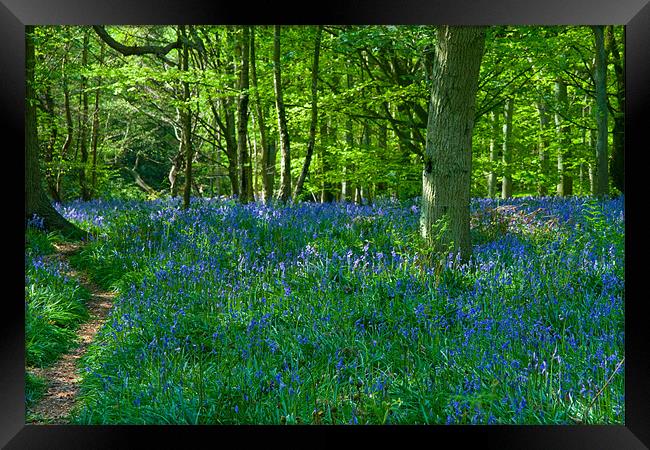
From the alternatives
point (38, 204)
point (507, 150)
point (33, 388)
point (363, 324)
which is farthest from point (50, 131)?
point (507, 150)

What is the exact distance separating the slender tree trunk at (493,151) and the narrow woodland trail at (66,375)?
16.6ft

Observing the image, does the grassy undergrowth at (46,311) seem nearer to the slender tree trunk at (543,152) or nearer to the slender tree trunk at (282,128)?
the slender tree trunk at (282,128)

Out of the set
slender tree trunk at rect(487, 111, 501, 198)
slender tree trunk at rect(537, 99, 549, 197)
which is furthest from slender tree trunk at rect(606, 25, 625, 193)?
slender tree trunk at rect(487, 111, 501, 198)

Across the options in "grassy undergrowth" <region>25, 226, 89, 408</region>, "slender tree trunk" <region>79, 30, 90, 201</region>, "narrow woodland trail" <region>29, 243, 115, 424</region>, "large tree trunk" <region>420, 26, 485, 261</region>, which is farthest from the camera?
"slender tree trunk" <region>79, 30, 90, 201</region>

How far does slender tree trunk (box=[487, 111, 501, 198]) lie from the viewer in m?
7.14

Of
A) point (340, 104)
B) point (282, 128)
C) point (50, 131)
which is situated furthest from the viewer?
point (282, 128)

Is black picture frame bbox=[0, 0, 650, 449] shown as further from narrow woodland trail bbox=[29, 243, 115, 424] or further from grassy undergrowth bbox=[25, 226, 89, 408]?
grassy undergrowth bbox=[25, 226, 89, 408]

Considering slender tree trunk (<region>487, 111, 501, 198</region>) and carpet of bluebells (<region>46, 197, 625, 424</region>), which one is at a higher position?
slender tree trunk (<region>487, 111, 501, 198</region>)

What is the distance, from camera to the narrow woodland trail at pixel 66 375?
3.04 m

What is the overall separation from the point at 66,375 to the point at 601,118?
19.0 feet

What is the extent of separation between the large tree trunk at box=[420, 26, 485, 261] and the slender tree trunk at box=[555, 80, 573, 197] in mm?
2761

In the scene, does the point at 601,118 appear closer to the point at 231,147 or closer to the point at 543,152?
the point at 543,152

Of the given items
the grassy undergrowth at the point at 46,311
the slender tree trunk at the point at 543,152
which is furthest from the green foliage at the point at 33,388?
the slender tree trunk at the point at 543,152

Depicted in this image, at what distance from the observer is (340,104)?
8.68 m
